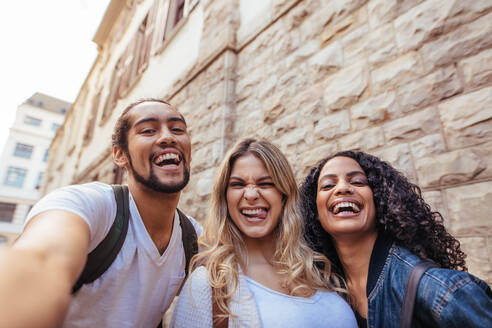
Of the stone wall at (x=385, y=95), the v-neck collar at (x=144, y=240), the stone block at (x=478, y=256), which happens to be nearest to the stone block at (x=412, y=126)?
the stone wall at (x=385, y=95)

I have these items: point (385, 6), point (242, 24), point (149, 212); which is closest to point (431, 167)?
point (385, 6)

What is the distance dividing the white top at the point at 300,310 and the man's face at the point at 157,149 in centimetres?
80

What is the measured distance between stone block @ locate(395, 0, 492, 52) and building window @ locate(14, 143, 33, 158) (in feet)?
143

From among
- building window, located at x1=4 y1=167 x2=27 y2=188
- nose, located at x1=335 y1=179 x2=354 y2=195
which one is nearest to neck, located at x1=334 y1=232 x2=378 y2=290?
nose, located at x1=335 y1=179 x2=354 y2=195

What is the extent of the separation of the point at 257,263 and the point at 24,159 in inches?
1705

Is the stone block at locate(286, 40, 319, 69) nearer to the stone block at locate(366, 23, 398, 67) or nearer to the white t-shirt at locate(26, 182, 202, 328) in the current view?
the stone block at locate(366, 23, 398, 67)

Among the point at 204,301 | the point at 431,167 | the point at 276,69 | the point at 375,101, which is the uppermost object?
the point at 276,69

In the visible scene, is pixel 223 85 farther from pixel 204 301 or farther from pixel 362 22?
pixel 204 301

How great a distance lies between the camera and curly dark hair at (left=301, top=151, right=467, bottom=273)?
1462mm

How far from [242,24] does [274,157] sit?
322 centimetres

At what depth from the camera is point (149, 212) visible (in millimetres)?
1717

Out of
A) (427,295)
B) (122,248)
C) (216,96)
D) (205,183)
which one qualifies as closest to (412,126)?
(427,295)

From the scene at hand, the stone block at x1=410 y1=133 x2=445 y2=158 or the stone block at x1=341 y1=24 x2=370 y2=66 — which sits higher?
the stone block at x1=341 y1=24 x2=370 y2=66

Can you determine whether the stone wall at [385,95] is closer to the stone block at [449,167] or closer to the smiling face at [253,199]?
the stone block at [449,167]
